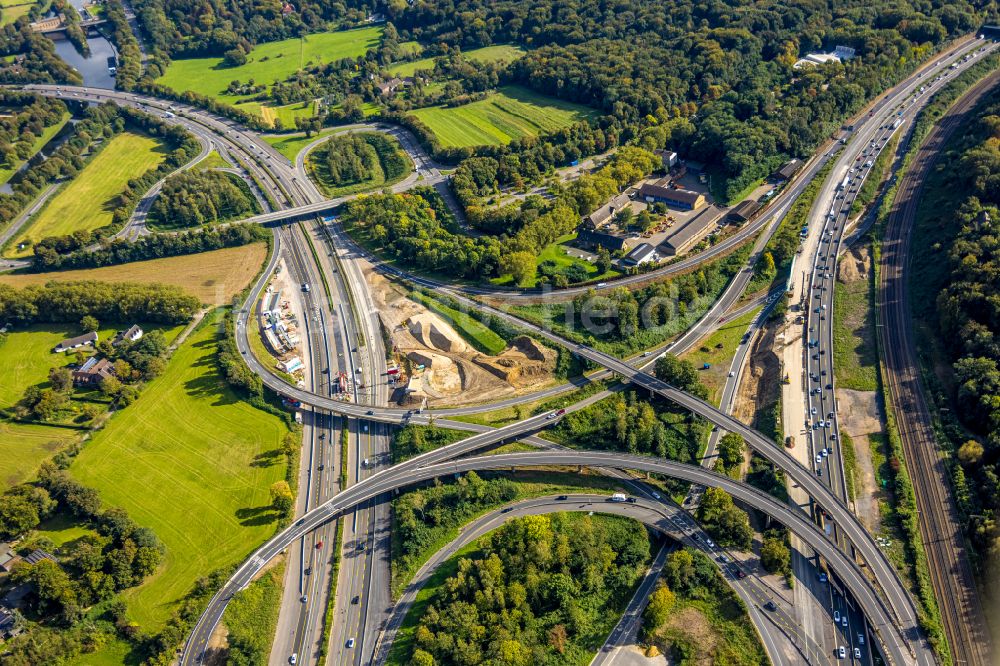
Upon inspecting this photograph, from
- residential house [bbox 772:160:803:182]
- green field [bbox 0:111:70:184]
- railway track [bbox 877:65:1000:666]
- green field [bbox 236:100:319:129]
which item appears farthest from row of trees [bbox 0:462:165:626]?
residential house [bbox 772:160:803:182]

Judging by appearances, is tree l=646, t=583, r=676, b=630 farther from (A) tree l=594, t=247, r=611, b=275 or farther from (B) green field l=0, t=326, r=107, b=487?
(B) green field l=0, t=326, r=107, b=487

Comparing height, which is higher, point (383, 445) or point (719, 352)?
point (719, 352)

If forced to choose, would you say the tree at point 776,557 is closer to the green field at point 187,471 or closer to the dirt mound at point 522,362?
the dirt mound at point 522,362

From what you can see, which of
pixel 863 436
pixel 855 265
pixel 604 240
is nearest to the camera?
pixel 863 436

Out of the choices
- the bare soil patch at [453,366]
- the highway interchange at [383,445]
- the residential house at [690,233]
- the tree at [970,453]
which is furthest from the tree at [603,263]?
the tree at [970,453]

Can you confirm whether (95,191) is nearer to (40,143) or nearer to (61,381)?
(40,143)

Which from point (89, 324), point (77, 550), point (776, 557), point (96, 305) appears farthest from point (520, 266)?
point (89, 324)
